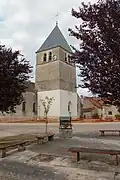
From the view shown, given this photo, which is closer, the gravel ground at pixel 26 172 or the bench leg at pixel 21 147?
the gravel ground at pixel 26 172

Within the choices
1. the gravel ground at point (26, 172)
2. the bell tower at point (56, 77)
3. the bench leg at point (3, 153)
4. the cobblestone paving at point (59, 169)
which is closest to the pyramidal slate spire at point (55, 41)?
the bell tower at point (56, 77)

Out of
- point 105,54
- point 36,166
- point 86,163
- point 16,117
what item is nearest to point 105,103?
point 105,54

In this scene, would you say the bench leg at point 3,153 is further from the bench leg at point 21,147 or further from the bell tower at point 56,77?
the bell tower at point 56,77

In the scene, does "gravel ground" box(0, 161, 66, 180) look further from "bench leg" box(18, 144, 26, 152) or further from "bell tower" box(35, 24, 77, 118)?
"bell tower" box(35, 24, 77, 118)

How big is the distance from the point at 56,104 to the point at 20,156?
160 ft

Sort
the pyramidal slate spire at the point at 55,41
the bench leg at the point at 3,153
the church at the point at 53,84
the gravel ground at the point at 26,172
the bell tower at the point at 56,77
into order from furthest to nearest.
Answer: the pyramidal slate spire at the point at 55,41
the bell tower at the point at 56,77
the church at the point at 53,84
the bench leg at the point at 3,153
the gravel ground at the point at 26,172

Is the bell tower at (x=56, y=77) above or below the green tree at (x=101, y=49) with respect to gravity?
above

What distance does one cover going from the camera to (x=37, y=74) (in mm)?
63406

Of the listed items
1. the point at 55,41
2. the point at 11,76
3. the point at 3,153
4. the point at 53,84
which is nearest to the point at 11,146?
the point at 3,153

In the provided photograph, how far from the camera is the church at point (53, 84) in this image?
190 feet

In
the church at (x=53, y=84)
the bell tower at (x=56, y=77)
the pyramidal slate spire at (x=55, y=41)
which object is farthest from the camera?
the pyramidal slate spire at (x=55, y=41)

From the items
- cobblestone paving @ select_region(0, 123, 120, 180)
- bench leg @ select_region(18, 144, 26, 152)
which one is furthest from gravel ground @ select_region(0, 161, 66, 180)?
Result: bench leg @ select_region(18, 144, 26, 152)

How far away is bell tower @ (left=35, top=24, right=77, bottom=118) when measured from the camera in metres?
58.3

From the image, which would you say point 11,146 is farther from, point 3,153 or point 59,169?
point 59,169
